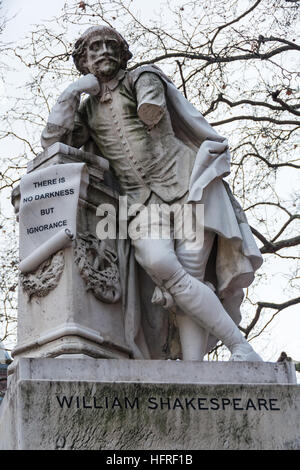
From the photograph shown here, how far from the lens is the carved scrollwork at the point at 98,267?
7.71 m

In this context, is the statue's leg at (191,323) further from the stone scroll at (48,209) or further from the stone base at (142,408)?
the stone scroll at (48,209)

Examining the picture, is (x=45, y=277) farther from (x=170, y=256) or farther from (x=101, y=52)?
(x=101, y=52)

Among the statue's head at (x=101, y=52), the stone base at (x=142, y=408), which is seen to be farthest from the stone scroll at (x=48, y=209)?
the stone base at (x=142, y=408)

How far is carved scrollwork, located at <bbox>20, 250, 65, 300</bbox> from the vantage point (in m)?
7.66

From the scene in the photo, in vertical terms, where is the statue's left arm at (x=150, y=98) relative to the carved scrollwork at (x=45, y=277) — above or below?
above

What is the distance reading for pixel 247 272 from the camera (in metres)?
8.00

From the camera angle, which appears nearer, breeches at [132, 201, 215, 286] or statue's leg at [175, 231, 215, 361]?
breeches at [132, 201, 215, 286]

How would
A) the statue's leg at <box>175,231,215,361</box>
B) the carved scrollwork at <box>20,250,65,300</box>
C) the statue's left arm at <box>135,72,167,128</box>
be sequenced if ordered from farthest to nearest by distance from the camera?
the statue's left arm at <box>135,72,167,128</box> → the statue's leg at <box>175,231,215,361</box> → the carved scrollwork at <box>20,250,65,300</box>

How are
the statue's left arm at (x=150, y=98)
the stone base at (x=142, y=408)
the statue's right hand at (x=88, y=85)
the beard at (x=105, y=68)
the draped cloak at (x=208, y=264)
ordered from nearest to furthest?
the stone base at (x=142, y=408)
the draped cloak at (x=208, y=264)
the statue's left arm at (x=150, y=98)
the statue's right hand at (x=88, y=85)
the beard at (x=105, y=68)

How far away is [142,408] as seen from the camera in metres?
6.73

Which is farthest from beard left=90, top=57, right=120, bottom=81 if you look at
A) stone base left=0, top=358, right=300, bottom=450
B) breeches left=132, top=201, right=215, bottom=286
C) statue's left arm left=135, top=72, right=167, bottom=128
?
stone base left=0, top=358, right=300, bottom=450

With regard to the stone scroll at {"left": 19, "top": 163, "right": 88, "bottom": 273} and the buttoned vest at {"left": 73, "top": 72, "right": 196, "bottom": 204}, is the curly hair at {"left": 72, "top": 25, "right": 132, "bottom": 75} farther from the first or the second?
the stone scroll at {"left": 19, "top": 163, "right": 88, "bottom": 273}
